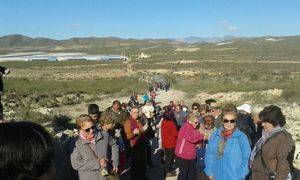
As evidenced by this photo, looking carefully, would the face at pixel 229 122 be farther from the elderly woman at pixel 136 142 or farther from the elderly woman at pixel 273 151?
the elderly woman at pixel 136 142

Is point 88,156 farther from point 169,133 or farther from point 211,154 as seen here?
point 169,133

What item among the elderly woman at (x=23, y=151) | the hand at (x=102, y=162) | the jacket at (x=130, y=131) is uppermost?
the elderly woman at (x=23, y=151)

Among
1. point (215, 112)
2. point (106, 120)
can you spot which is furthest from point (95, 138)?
point (215, 112)

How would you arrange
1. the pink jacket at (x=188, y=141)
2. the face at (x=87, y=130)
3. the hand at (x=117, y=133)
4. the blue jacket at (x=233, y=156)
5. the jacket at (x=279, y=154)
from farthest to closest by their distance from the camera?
the hand at (x=117, y=133) → the pink jacket at (x=188, y=141) → the blue jacket at (x=233, y=156) → the face at (x=87, y=130) → the jacket at (x=279, y=154)

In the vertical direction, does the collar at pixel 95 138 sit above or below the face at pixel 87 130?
below

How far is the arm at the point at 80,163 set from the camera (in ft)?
18.7

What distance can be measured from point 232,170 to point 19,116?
659 inches

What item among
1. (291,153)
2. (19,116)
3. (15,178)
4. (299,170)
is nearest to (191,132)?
(291,153)

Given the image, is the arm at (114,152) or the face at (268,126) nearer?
the face at (268,126)

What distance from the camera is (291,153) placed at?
536 cm

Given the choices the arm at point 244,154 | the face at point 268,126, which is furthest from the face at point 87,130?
the face at point 268,126

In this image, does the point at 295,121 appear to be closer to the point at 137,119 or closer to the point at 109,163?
the point at 137,119

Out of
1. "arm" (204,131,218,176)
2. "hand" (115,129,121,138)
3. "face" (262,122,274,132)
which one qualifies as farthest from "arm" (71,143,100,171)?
"hand" (115,129,121,138)

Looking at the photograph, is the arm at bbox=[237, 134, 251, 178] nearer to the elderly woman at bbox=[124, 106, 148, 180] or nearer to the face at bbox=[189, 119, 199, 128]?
the face at bbox=[189, 119, 199, 128]
